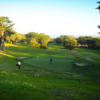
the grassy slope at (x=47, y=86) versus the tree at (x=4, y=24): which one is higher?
the tree at (x=4, y=24)

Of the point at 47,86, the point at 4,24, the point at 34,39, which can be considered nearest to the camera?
the point at 47,86

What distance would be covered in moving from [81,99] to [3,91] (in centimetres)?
615

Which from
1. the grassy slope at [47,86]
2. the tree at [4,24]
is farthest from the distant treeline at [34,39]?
the grassy slope at [47,86]

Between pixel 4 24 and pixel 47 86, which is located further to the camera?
pixel 4 24

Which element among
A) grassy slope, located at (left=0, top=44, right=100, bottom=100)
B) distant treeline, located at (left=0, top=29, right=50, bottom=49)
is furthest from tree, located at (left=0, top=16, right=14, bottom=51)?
grassy slope, located at (left=0, top=44, right=100, bottom=100)

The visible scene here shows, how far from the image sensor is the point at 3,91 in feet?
26.2

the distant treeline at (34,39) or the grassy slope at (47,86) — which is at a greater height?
Answer: the distant treeline at (34,39)

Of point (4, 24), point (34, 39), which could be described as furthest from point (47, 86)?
point (34, 39)

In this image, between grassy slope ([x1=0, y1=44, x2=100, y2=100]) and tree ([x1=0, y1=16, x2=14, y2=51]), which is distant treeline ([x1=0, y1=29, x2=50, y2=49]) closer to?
tree ([x1=0, y1=16, x2=14, y2=51])

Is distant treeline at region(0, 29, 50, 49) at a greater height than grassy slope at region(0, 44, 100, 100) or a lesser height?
greater

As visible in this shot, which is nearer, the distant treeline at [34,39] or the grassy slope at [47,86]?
the grassy slope at [47,86]

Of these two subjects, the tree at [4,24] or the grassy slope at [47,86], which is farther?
the tree at [4,24]

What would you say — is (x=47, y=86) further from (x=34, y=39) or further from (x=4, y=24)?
(x=34, y=39)

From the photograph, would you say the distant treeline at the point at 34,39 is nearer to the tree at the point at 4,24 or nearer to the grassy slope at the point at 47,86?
the tree at the point at 4,24
